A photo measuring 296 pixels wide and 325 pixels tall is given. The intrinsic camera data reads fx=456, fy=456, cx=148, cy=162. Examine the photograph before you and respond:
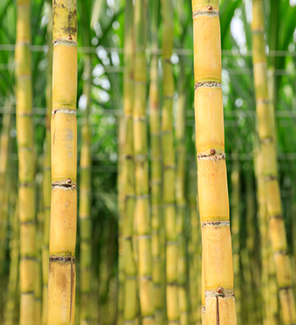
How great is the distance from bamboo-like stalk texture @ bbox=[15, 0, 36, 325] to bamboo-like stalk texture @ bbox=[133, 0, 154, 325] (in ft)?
1.75

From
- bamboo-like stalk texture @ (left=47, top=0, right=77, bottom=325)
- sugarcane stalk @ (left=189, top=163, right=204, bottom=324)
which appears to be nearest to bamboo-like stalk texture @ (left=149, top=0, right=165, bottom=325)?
sugarcane stalk @ (left=189, top=163, right=204, bottom=324)

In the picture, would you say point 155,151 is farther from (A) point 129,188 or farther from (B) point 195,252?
(B) point 195,252

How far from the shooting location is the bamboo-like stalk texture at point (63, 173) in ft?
4.15

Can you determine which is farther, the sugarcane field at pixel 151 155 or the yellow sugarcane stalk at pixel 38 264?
the yellow sugarcane stalk at pixel 38 264

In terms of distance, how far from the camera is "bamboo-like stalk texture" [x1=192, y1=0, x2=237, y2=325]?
1188 mm

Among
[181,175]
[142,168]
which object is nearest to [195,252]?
[181,175]

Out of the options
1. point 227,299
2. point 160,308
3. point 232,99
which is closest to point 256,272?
point 232,99

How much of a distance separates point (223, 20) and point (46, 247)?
5.85 feet

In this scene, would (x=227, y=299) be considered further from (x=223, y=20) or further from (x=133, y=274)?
(x=223, y=20)

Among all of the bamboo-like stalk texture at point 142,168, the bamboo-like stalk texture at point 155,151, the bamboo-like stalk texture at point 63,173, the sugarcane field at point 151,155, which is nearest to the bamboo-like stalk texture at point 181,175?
the sugarcane field at point 151,155

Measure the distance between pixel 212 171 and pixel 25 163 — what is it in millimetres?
1250

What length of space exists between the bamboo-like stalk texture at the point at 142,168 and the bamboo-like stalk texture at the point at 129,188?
0.09 meters

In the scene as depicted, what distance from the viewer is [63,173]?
4.28ft

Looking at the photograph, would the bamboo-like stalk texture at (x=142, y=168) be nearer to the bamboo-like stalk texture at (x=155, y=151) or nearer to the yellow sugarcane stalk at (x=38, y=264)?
the bamboo-like stalk texture at (x=155, y=151)
